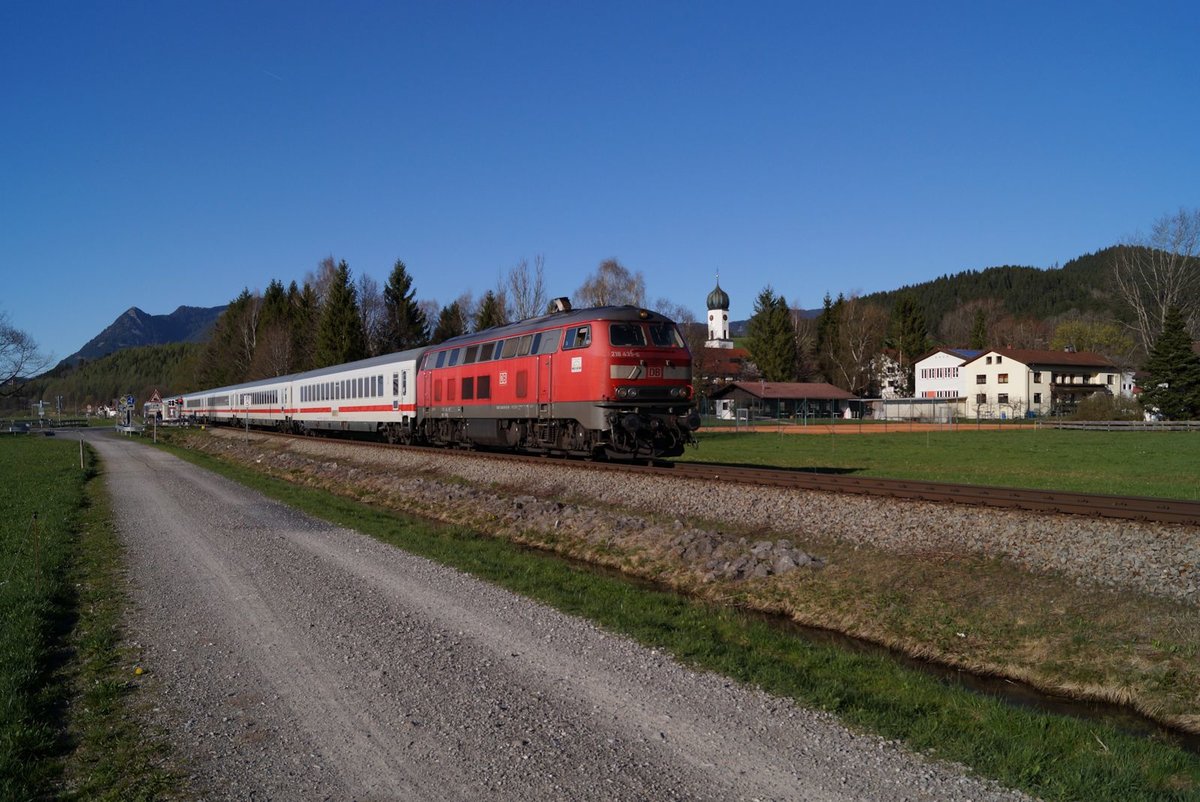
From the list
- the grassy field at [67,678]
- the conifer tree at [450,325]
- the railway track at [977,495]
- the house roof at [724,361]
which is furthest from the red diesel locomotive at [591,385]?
the house roof at [724,361]

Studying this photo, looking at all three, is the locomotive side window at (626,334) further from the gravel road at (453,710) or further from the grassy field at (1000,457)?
the grassy field at (1000,457)

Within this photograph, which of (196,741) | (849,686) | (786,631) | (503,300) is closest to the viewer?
(196,741)

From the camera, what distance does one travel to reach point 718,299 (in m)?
143

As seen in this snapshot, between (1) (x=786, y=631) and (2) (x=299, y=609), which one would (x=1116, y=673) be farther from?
(2) (x=299, y=609)

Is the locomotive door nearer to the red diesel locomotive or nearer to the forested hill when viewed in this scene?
the red diesel locomotive

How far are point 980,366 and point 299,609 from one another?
91.7 metres

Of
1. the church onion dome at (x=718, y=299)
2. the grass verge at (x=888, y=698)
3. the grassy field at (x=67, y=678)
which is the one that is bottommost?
the grass verge at (x=888, y=698)

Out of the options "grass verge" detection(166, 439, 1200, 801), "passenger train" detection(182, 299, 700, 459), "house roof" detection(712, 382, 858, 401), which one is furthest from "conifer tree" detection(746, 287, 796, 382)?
"grass verge" detection(166, 439, 1200, 801)

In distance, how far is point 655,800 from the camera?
5.16 m

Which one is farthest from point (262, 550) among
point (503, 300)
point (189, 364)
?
point (189, 364)

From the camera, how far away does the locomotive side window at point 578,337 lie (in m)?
19.2

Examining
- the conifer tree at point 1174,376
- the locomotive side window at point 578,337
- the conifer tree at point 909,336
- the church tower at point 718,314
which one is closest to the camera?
the locomotive side window at point 578,337

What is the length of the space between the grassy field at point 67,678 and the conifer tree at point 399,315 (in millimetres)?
64464

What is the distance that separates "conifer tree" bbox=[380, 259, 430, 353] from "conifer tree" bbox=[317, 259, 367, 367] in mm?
3803
